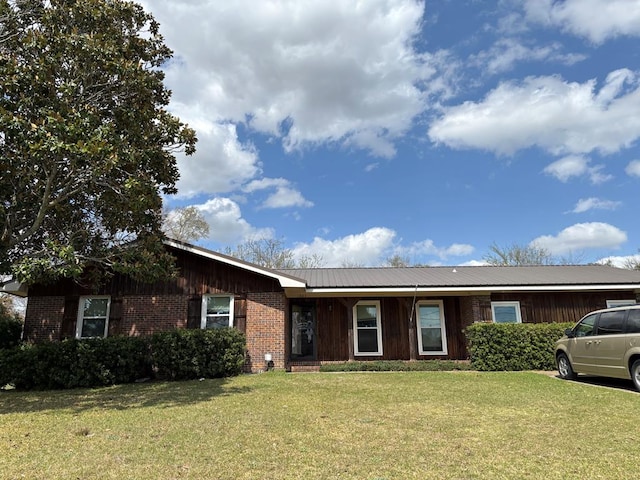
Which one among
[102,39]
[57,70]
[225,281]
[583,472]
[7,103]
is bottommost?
[583,472]

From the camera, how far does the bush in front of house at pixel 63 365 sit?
1051 cm

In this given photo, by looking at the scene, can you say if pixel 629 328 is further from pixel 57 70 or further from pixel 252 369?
pixel 57 70

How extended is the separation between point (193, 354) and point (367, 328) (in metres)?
6.14

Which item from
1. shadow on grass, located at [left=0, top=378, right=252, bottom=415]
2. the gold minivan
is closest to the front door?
shadow on grass, located at [left=0, top=378, right=252, bottom=415]

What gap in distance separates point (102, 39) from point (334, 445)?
8673mm

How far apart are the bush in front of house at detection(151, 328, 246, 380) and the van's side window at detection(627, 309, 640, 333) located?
9246mm

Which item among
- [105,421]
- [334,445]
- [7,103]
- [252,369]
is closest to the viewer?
[334,445]

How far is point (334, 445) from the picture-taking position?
4.98 metres

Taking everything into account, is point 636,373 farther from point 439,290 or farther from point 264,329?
point 264,329

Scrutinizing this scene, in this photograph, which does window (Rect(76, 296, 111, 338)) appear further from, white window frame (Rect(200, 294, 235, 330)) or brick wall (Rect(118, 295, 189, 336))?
white window frame (Rect(200, 294, 235, 330))

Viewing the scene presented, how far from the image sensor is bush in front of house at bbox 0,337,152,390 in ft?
34.5

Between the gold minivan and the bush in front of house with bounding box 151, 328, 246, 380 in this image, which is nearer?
the gold minivan

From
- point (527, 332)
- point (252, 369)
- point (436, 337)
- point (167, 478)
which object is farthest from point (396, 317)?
point (167, 478)

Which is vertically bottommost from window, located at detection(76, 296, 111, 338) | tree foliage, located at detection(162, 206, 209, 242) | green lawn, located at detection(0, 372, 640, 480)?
green lawn, located at detection(0, 372, 640, 480)
